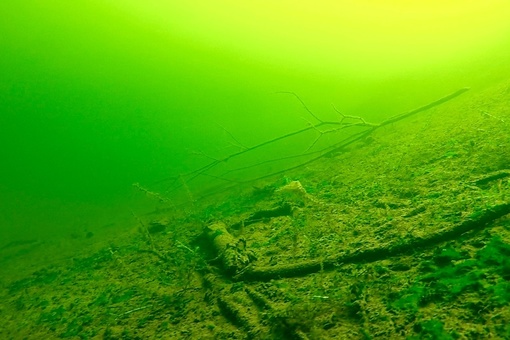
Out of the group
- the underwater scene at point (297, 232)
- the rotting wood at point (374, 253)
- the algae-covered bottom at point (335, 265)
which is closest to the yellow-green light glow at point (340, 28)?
the underwater scene at point (297, 232)

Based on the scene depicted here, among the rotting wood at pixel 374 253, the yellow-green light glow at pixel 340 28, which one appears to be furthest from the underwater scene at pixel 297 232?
the yellow-green light glow at pixel 340 28

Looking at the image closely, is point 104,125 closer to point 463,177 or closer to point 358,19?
point 463,177

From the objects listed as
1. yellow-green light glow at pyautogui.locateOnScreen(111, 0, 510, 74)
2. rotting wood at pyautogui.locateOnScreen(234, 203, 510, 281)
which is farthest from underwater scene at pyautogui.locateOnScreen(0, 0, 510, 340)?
yellow-green light glow at pyautogui.locateOnScreen(111, 0, 510, 74)

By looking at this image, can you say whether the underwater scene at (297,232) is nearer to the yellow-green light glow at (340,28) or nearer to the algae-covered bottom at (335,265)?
the algae-covered bottom at (335,265)

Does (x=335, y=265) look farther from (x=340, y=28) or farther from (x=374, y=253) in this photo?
(x=340, y=28)

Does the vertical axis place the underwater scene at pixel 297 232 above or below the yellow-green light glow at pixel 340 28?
below

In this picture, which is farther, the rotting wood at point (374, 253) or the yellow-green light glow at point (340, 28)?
the yellow-green light glow at point (340, 28)

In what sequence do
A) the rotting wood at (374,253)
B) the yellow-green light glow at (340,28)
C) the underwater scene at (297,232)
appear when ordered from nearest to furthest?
the underwater scene at (297,232), the rotting wood at (374,253), the yellow-green light glow at (340,28)

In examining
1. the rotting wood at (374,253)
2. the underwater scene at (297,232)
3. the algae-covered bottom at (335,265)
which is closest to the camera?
the algae-covered bottom at (335,265)

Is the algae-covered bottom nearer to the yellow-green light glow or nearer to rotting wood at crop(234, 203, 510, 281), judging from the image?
rotting wood at crop(234, 203, 510, 281)

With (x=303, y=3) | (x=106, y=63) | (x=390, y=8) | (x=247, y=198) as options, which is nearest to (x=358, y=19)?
(x=390, y=8)
